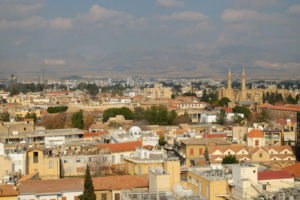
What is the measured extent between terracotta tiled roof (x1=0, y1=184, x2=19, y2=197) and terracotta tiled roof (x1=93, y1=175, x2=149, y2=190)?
11.6 feet

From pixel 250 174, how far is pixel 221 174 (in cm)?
144

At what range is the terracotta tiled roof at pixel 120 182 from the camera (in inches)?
848

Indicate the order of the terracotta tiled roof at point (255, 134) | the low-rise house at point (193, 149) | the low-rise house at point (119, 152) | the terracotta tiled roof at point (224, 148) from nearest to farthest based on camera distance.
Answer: the low-rise house at point (119, 152), the terracotta tiled roof at point (224, 148), the low-rise house at point (193, 149), the terracotta tiled roof at point (255, 134)

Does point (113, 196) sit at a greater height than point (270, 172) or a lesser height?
lesser

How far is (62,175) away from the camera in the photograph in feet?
92.9

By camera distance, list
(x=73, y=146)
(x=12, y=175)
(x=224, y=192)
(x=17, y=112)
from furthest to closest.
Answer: (x=17, y=112) → (x=73, y=146) → (x=12, y=175) → (x=224, y=192)

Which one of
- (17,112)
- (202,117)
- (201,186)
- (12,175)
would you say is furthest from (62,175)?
(17,112)

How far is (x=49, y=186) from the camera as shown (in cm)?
2103

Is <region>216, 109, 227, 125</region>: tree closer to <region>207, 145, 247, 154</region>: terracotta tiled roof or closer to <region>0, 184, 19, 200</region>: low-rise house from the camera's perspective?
<region>207, 145, 247, 154</region>: terracotta tiled roof

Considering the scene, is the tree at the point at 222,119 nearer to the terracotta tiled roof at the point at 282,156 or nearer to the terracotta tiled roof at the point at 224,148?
the terracotta tiled roof at the point at 282,156

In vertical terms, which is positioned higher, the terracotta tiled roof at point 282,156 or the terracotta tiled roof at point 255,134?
the terracotta tiled roof at point 255,134

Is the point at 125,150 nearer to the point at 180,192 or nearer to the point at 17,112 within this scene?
the point at 180,192

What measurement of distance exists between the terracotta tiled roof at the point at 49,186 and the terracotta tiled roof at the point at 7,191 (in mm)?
272

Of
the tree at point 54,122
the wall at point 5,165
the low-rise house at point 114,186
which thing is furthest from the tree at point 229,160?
the tree at point 54,122
